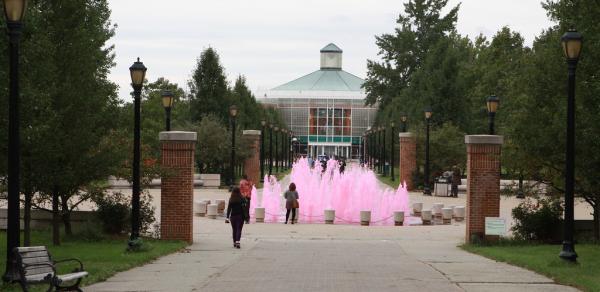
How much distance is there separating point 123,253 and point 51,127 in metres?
2.91

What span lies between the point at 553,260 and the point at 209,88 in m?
48.6

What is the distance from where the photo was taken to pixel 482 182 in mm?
23938

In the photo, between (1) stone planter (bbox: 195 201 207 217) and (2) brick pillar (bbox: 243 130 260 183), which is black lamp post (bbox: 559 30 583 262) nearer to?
(1) stone planter (bbox: 195 201 207 217)

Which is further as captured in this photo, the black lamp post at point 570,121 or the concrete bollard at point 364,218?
the concrete bollard at point 364,218

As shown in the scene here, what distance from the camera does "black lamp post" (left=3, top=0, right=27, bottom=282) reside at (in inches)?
507

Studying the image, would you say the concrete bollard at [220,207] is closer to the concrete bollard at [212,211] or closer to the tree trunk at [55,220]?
the concrete bollard at [212,211]

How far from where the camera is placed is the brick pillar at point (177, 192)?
2325 centimetres

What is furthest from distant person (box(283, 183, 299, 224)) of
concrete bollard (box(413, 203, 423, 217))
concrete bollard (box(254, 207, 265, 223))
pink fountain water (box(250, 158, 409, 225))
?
concrete bollard (box(413, 203, 423, 217))

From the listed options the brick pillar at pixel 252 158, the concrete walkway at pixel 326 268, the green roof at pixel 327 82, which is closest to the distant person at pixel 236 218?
the concrete walkway at pixel 326 268

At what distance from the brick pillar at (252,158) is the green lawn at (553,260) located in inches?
1506

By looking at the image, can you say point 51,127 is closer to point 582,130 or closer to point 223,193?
point 582,130

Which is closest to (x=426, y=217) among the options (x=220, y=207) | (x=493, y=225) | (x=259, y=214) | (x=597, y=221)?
(x=259, y=214)

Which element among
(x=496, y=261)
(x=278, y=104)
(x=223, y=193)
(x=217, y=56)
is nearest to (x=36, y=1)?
(x=496, y=261)

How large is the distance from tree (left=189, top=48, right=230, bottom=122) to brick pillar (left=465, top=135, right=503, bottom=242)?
40.6 m
